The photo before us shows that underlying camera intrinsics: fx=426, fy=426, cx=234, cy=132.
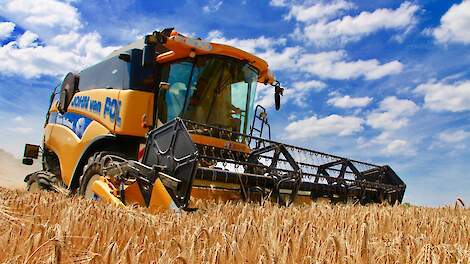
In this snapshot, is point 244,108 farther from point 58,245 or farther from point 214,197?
point 58,245

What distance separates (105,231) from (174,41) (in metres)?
3.98

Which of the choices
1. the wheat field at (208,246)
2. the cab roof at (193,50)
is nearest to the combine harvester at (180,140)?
the cab roof at (193,50)

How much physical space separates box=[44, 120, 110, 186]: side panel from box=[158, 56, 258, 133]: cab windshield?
4.05 feet

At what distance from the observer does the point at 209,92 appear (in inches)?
229

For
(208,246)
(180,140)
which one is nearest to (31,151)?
(180,140)

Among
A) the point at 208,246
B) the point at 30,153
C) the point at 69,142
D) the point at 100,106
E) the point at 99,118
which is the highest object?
the point at 100,106

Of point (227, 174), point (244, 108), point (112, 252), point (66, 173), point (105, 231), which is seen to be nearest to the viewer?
point (112, 252)

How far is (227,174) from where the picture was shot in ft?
13.7

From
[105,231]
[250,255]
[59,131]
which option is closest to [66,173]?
[59,131]

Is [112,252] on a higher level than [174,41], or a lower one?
lower

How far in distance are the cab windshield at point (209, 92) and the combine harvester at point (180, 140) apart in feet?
0.05

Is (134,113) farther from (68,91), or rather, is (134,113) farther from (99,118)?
(68,91)

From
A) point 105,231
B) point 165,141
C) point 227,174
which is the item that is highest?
point 165,141

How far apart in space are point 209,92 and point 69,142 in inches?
116
